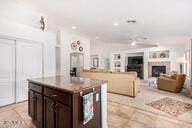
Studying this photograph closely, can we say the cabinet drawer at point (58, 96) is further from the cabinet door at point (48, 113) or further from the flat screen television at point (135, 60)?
the flat screen television at point (135, 60)

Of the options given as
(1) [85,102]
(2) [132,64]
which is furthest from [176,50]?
(1) [85,102]

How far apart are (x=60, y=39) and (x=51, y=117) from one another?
5.36 metres

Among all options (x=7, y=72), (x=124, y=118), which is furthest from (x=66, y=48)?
(x=124, y=118)

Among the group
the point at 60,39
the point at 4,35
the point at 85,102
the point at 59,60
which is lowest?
the point at 85,102

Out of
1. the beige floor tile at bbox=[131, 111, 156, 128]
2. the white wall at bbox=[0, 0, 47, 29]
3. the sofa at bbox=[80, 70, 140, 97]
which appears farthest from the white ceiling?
the beige floor tile at bbox=[131, 111, 156, 128]

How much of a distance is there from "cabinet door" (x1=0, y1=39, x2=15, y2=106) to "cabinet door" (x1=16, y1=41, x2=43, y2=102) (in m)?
0.14

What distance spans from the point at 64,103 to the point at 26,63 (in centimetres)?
308

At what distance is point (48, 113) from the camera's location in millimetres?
1954

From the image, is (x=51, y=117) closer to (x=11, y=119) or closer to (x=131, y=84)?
(x=11, y=119)

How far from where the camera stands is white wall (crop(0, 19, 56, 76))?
3557 millimetres

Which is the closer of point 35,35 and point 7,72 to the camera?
point 7,72

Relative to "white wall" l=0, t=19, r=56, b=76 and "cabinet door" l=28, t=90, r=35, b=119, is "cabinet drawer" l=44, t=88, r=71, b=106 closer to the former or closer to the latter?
"cabinet door" l=28, t=90, r=35, b=119

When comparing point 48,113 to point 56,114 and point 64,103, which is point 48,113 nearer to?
point 56,114

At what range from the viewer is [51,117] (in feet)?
6.21
